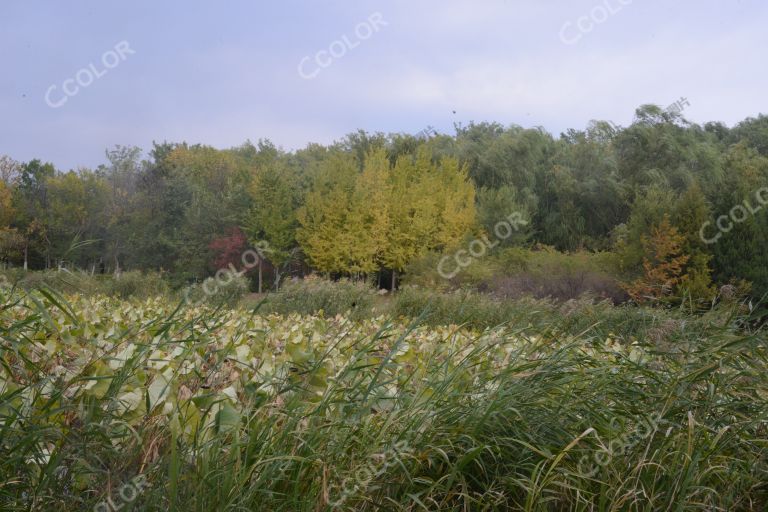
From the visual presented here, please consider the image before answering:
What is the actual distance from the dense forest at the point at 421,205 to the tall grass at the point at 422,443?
1768 cm

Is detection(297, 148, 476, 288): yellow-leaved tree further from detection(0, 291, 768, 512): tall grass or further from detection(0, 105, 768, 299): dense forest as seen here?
detection(0, 291, 768, 512): tall grass

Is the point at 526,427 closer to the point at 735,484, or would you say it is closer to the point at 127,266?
the point at 735,484

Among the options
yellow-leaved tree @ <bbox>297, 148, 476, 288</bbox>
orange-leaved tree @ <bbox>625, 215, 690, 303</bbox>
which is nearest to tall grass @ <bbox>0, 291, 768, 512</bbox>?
orange-leaved tree @ <bbox>625, 215, 690, 303</bbox>

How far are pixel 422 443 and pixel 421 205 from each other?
23.3 m

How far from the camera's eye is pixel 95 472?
170cm

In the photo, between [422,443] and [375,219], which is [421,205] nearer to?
[375,219]

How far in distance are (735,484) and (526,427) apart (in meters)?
0.71

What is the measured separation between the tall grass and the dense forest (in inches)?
696

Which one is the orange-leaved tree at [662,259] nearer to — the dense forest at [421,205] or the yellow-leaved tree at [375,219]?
the dense forest at [421,205]

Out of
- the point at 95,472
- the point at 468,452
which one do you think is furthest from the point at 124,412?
the point at 468,452

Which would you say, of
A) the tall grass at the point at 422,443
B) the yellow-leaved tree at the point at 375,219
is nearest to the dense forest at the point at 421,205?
the yellow-leaved tree at the point at 375,219

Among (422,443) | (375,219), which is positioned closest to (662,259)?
(375,219)

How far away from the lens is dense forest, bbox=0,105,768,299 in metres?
20.9

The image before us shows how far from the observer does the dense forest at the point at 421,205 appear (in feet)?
68.6
